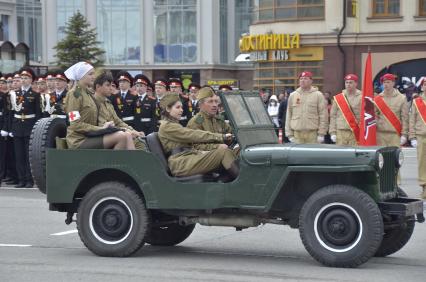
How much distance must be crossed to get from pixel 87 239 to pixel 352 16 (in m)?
32.7

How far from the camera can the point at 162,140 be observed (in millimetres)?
10539

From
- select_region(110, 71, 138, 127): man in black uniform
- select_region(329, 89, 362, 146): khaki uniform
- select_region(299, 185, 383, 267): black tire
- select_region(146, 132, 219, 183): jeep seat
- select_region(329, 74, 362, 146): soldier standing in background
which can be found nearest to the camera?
select_region(299, 185, 383, 267): black tire

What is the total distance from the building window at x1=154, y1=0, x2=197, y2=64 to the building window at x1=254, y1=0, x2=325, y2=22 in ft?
52.4

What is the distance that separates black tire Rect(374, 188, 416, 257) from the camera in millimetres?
10344

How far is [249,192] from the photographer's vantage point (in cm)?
990

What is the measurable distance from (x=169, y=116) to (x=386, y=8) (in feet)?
106

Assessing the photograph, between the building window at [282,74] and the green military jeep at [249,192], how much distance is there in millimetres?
32825

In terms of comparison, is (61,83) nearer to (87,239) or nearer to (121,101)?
(121,101)

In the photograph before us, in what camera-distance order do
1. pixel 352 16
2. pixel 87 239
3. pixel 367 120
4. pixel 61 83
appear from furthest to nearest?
pixel 352 16 < pixel 61 83 < pixel 367 120 < pixel 87 239

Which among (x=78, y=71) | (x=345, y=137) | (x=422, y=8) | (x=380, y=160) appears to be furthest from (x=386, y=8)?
(x=380, y=160)

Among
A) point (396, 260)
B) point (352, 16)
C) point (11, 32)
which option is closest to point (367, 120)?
point (396, 260)

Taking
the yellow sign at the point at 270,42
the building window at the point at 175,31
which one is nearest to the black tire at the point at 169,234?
the yellow sign at the point at 270,42

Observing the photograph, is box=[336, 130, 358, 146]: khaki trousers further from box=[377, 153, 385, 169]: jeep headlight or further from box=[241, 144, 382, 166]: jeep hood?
box=[377, 153, 385, 169]: jeep headlight

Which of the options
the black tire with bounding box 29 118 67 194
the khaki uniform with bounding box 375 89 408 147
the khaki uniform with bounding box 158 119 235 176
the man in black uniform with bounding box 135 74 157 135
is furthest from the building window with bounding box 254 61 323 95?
the khaki uniform with bounding box 158 119 235 176
